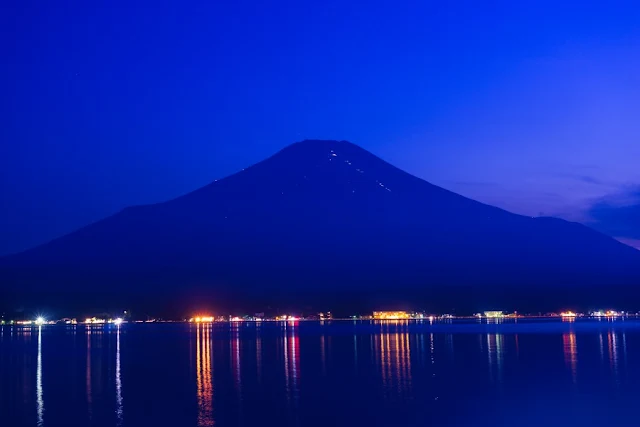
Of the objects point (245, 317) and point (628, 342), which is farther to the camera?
point (245, 317)

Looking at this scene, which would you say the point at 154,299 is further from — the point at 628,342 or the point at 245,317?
the point at 628,342

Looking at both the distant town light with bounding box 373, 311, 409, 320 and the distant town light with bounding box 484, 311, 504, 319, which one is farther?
the distant town light with bounding box 484, 311, 504, 319

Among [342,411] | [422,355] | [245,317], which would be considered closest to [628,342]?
[422,355]

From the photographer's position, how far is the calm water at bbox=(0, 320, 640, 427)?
17500 millimetres

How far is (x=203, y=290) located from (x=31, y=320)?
2804cm

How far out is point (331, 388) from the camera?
898 inches

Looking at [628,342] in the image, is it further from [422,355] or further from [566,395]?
[566,395]

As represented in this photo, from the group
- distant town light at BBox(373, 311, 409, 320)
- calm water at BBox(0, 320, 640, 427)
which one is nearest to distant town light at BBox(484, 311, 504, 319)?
distant town light at BBox(373, 311, 409, 320)

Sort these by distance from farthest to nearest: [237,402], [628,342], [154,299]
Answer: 1. [154,299]
2. [628,342]
3. [237,402]

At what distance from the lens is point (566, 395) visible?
20297 millimetres

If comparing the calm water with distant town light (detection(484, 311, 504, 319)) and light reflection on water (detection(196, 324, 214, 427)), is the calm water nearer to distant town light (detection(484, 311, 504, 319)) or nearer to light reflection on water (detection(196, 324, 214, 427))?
light reflection on water (detection(196, 324, 214, 427))

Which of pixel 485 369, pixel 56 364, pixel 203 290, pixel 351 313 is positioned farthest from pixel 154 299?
pixel 485 369

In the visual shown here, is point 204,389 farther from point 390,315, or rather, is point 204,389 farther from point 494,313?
point 494,313

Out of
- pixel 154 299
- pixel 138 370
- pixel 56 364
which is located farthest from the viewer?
pixel 154 299
